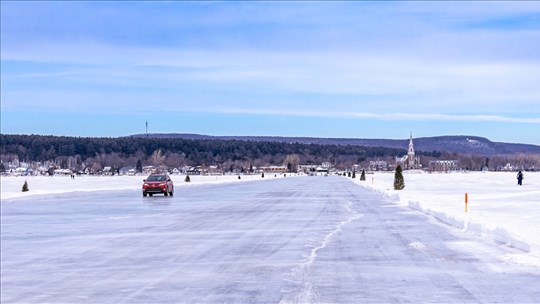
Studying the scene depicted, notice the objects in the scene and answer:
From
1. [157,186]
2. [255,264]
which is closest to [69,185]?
[157,186]

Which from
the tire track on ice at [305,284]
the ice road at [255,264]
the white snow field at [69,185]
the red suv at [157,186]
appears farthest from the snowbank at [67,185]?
the tire track on ice at [305,284]

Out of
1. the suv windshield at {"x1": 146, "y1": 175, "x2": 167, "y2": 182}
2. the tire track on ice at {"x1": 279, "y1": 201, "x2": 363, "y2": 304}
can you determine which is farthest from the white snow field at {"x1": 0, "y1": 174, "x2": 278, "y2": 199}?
the tire track on ice at {"x1": 279, "y1": 201, "x2": 363, "y2": 304}

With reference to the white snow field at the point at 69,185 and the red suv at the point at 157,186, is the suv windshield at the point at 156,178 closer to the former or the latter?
the red suv at the point at 157,186

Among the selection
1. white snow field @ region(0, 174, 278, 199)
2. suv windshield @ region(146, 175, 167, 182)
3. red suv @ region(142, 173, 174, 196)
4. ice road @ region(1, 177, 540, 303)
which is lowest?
white snow field @ region(0, 174, 278, 199)

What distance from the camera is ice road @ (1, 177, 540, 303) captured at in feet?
37.0

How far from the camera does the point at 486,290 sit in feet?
37.8

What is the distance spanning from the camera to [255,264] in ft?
48.3

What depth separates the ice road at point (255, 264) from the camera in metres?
11.3

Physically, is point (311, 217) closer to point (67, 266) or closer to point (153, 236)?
point (153, 236)

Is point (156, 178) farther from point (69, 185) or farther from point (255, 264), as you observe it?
point (255, 264)

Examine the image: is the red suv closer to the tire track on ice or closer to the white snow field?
the white snow field

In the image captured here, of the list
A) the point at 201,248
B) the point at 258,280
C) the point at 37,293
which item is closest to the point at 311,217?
the point at 201,248

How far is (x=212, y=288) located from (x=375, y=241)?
830 cm

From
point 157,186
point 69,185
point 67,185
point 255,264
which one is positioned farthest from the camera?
point 67,185
